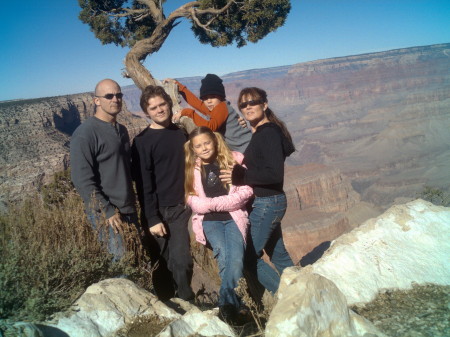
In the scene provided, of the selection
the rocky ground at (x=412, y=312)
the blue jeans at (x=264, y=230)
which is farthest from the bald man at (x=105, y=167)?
the rocky ground at (x=412, y=312)

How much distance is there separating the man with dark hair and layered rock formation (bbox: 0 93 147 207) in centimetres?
A: 3151

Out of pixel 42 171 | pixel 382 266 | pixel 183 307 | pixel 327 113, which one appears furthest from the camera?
pixel 327 113

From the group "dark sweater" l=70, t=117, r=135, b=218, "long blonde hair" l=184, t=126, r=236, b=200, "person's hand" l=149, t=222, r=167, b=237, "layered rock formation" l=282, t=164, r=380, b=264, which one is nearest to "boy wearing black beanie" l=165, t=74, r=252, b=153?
"long blonde hair" l=184, t=126, r=236, b=200

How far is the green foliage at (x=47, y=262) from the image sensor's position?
7.27 ft

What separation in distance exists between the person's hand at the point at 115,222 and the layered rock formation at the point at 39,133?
31650 mm

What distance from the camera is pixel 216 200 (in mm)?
3172

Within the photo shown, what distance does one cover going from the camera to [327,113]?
513 feet

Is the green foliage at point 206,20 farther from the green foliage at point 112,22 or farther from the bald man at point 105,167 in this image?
the bald man at point 105,167

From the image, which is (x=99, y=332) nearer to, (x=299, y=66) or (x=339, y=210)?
(x=339, y=210)

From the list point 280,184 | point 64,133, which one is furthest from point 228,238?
point 64,133

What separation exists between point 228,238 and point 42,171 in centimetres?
4012

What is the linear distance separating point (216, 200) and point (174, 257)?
0.85 metres

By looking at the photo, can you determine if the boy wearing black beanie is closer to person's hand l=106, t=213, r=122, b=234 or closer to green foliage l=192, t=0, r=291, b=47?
person's hand l=106, t=213, r=122, b=234

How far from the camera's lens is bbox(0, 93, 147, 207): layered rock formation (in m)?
37.0
